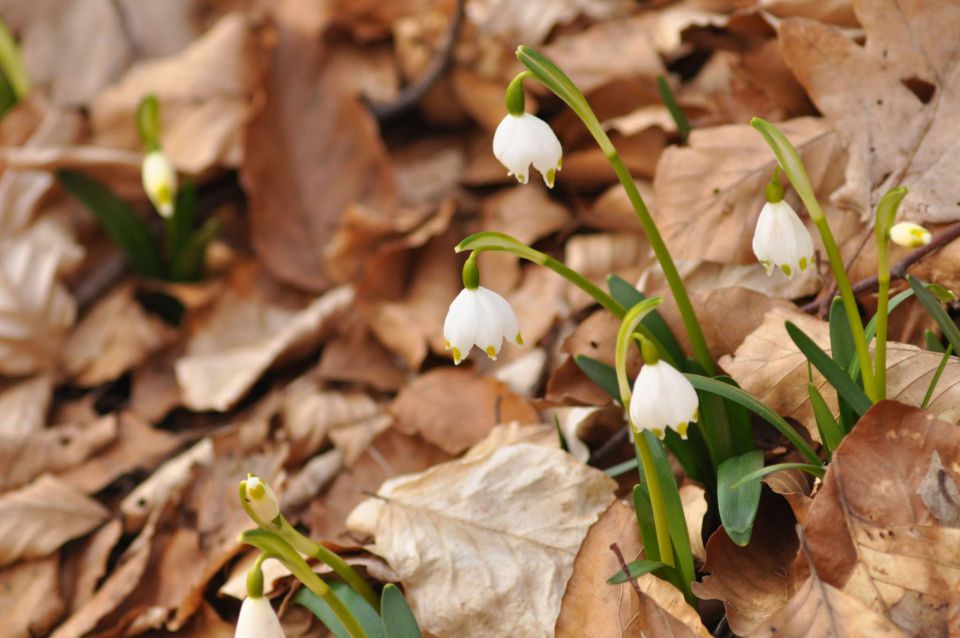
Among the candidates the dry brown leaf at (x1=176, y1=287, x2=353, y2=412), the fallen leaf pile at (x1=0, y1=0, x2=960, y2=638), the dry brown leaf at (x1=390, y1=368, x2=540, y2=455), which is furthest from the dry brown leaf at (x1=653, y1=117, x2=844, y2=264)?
the dry brown leaf at (x1=176, y1=287, x2=353, y2=412)

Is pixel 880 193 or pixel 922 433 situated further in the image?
pixel 880 193

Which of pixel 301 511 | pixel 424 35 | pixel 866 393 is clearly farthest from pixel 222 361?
pixel 866 393

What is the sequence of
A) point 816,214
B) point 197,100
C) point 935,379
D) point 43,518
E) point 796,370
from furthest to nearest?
point 197,100 → point 43,518 → point 796,370 → point 935,379 → point 816,214

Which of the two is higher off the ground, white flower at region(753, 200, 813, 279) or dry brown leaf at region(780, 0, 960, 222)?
white flower at region(753, 200, 813, 279)

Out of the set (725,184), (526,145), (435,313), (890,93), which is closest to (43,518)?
(435,313)

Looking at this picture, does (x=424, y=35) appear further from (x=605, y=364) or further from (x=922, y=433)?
(x=922, y=433)

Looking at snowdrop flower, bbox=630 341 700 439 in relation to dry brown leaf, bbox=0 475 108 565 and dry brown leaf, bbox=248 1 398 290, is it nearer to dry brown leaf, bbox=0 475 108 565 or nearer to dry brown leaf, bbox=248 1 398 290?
dry brown leaf, bbox=0 475 108 565

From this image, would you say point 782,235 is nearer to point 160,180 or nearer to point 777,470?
point 777,470
